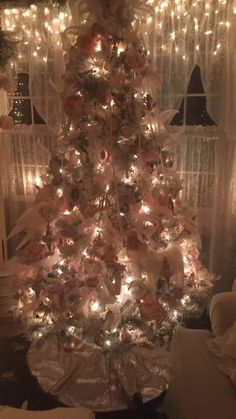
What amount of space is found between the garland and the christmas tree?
808 millimetres

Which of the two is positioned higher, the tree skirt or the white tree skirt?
the white tree skirt

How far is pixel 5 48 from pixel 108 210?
1.53 metres

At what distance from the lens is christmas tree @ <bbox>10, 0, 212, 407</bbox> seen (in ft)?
5.64

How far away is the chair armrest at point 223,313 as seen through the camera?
1.51 meters

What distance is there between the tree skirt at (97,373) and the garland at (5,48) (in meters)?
1.97

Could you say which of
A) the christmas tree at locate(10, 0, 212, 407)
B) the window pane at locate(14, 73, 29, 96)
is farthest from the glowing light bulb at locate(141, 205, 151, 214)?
the window pane at locate(14, 73, 29, 96)

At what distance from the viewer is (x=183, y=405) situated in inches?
48.0

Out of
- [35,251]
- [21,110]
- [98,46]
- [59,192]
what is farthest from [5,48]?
[35,251]

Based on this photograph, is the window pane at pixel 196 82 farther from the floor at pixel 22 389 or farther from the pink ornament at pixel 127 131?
the floor at pixel 22 389

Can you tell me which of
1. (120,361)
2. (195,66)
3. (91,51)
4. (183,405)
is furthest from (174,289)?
(195,66)

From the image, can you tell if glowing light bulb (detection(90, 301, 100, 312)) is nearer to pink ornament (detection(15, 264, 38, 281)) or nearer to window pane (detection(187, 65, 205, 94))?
pink ornament (detection(15, 264, 38, 281))

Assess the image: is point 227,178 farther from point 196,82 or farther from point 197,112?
point 196,82

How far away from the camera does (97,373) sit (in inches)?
78.1

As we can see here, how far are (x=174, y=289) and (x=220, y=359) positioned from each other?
1.87 ft
